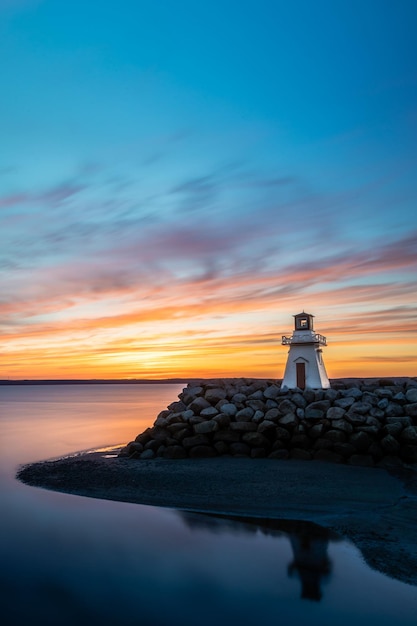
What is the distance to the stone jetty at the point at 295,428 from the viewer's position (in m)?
14.5

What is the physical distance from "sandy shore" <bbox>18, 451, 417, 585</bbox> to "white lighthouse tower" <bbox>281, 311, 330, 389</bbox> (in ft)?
19.6

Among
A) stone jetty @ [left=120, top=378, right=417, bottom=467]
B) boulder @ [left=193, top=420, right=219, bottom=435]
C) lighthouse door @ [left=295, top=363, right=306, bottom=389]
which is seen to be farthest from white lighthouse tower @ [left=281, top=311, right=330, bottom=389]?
boulder @ [left=193, top=420, right=219, bottom=435]

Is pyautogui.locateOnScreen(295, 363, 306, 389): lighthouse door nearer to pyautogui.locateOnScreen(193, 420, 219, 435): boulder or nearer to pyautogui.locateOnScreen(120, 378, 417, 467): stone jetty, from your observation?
pyautogui.locateOnScreen(120, 378, 417, 467): stone jetty

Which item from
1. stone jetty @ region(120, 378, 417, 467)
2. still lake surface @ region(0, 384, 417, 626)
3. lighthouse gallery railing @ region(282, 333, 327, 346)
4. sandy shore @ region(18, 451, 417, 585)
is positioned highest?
lighthouse gallery railing @ region(282, 333, 327, 346)

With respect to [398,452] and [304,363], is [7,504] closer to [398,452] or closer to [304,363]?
[398,452]

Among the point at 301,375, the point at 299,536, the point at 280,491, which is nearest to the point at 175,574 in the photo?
the point at 299,536

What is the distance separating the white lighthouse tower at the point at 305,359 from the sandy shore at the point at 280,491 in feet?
19.6

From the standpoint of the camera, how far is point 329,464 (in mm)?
14055

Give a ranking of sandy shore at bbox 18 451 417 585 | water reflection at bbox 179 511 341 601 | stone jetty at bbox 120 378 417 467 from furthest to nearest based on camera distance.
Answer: stone jetty at bbox 120 378 417 467
sandy shore at bbox 18 451 417 585
water reflection at bbox 179 511 341 601

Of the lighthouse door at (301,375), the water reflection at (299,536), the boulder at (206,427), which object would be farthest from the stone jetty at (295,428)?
the water reflection at (299,536)

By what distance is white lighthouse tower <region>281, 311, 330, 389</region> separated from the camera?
19.9m

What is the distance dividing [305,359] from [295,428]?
5151 millimetres

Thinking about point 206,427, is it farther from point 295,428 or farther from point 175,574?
point 175,574

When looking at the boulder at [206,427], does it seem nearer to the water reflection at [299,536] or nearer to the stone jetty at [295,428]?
the stone jetty at [295,428]
